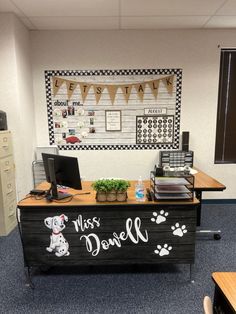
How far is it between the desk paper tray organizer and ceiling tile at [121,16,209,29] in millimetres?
2225

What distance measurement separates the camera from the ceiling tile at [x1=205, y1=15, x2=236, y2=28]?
3186 mm

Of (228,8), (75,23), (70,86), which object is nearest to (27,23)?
(75,23)

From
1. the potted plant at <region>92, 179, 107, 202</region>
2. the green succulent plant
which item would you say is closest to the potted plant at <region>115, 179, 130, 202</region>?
the green succulent plant

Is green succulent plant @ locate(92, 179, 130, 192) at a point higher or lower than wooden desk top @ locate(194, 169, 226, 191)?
higher

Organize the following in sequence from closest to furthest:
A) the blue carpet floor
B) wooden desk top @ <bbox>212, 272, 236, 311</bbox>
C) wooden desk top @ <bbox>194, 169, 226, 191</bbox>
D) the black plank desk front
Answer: wooden desk top @ <bbox>212, 272, 236, 311</bbox>
the blue carpet floor
the black plank desk front
wooden desk top @ <bbox>194, 169, 226, 191</bbox>

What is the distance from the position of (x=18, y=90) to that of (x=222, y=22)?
2.91 meters

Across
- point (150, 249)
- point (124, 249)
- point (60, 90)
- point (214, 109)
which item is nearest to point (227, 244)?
point (150, 249)

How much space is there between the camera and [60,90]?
12.1 ft

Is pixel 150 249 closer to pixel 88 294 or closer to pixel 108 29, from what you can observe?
pixel 88 294

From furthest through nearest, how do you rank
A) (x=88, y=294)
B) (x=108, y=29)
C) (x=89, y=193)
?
(x=108, y=29) → (x=89, y=193) → (x=88, y=294)

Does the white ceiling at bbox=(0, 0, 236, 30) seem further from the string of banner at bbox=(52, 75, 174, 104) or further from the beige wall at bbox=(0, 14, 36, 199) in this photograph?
the string of banner at bbox=(52, 75, 174, 104)

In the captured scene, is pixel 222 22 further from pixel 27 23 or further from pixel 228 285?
pixel 228 285

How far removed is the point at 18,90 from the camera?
309 centimetres

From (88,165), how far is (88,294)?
2151 mm
